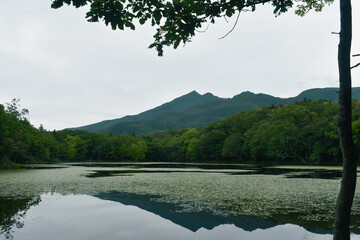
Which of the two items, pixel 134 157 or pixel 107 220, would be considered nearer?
pixel 107 220

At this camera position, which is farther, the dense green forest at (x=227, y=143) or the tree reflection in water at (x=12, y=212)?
the dense green forest at (x=227, y=143)

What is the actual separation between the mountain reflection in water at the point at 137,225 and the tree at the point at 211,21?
4007mm

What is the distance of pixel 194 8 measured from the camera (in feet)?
13.1

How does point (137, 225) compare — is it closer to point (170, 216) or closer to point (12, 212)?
point (170, 216)

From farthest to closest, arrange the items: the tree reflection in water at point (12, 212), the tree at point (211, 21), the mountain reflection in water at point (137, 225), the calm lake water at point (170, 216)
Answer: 1. the tree reflection in water at point (12, 212)
2. the calm lake water at point (170, 216)
3. the mountain reflection in water at point (137, 225)
4. the tree at point (211, 21)

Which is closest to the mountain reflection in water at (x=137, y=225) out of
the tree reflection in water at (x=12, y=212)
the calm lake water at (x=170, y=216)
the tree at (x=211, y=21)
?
the calm lake water at (x=170, y=216)

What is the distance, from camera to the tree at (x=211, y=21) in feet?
13.3

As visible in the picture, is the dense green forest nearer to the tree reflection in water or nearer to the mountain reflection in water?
the mountain reflection in water

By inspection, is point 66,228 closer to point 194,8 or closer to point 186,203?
point 186,203

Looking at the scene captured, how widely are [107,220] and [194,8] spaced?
26.4 feet

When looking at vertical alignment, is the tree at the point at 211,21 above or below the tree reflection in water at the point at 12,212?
above

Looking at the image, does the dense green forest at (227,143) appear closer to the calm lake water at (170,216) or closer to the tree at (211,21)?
the calm lake water at (170,216)

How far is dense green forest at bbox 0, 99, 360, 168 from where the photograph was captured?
53844 millimetres

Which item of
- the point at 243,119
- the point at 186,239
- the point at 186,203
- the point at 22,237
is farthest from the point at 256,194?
the point at 243,119
